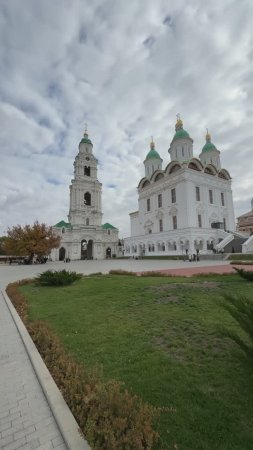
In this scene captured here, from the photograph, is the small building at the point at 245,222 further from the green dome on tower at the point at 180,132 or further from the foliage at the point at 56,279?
the foliage at the point at 56,279

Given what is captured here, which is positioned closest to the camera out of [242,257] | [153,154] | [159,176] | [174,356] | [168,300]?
[174,356]

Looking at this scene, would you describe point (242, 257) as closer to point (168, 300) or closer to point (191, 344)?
point (168, 300)

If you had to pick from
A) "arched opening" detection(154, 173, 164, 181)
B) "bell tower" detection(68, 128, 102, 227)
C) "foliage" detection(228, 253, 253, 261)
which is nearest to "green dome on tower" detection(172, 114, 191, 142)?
"arched opening" detection(154, 173, 164, 181)

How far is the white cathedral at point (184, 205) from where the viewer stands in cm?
4656

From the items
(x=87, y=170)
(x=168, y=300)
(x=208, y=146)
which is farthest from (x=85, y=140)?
(x=168, y=300)

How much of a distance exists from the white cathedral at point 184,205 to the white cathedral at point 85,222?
1175 cm

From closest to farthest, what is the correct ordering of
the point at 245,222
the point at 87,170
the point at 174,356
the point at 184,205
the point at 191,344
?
the point at 174,356 < the point at 191,344 < the point at 184,205 < the point at 87,170 < the point at 245,222

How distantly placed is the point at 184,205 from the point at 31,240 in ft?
93.0

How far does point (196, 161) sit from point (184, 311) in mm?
48812

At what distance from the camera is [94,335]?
5.50m

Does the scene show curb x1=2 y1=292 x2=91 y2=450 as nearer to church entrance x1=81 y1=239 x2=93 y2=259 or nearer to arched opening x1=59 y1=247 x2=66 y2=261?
arched opening x1=59 y1=247 x2=66 y2=261

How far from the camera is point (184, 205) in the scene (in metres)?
48.5

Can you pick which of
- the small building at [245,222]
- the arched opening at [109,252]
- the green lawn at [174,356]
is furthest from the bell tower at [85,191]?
the green lawn at [174,356]

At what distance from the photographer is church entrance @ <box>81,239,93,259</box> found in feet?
235
